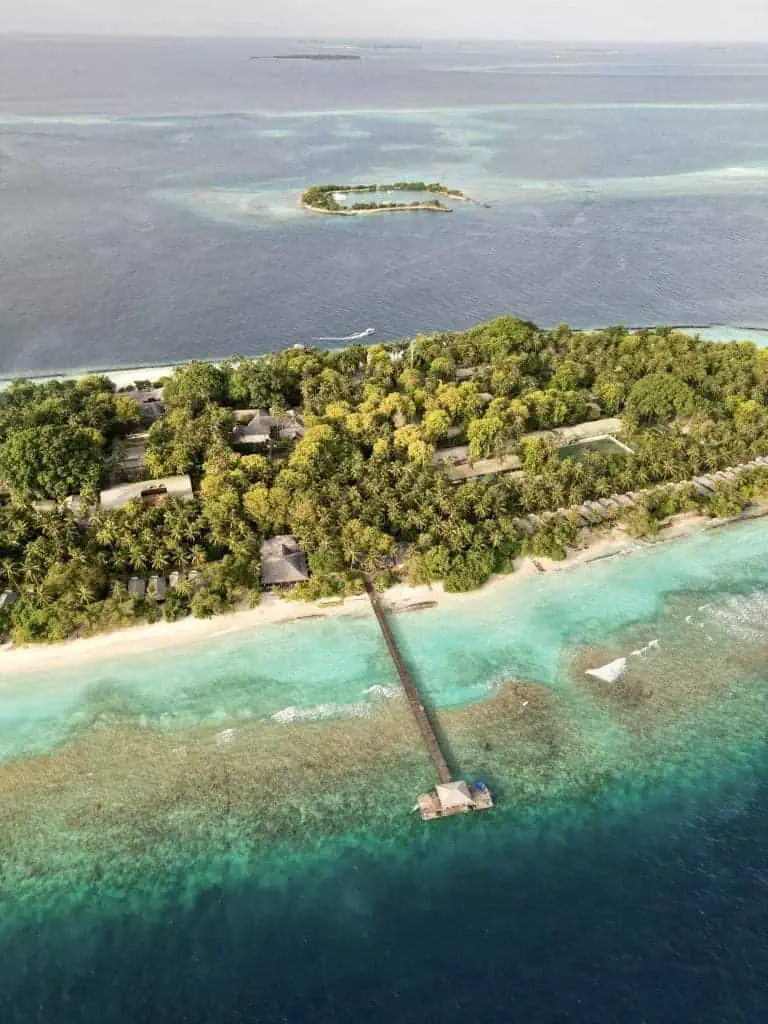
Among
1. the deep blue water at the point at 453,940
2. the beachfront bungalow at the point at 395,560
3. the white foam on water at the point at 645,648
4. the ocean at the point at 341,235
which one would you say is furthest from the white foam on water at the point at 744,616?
the ocean at the point at 341,235

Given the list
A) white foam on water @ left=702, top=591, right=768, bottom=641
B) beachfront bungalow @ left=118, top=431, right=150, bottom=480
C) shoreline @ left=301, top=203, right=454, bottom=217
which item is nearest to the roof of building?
white foam on water @ left=702, top=591, right=768, bottom=641

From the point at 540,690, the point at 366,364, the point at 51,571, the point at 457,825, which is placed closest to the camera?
the point at 457,825

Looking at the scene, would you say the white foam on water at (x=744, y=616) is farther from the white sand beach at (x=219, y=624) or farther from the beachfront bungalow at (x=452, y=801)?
the beachfront bungalow at (x=452, y=801)

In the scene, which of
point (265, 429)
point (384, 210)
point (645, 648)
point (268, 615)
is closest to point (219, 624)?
point (268, 615)

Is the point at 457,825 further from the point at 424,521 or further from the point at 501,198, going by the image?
the point at 501,198

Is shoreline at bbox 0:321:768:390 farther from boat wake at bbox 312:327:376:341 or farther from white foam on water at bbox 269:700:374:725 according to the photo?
white foam on water at bbox 269:700:374:725

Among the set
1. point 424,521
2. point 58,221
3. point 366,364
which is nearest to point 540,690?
point 424,521

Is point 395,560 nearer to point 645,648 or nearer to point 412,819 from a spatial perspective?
point 645,648
